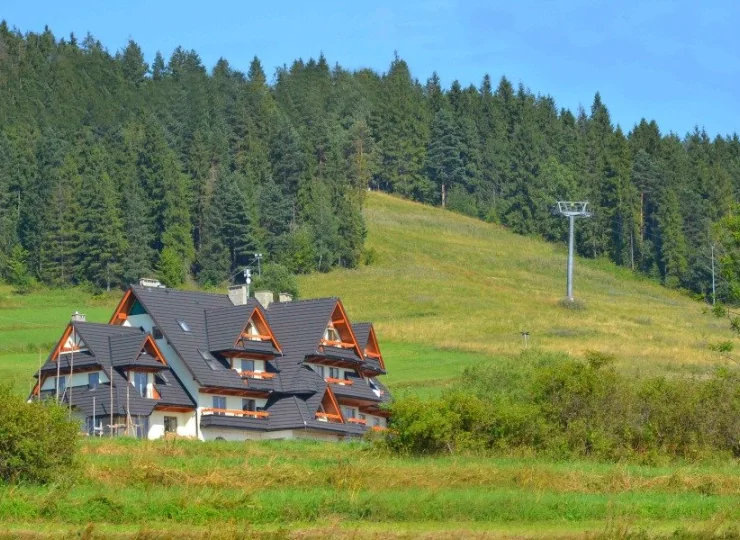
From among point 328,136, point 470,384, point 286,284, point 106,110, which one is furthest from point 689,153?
point 470,384

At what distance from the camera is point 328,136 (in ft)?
549

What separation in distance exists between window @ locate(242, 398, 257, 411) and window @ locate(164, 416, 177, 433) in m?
3.02

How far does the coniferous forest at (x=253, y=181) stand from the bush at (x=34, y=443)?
9171 cm

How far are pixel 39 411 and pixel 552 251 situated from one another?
136 meters

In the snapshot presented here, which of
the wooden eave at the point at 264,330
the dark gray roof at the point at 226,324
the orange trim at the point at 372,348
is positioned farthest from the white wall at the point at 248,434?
the orange trim at the point at 372,348

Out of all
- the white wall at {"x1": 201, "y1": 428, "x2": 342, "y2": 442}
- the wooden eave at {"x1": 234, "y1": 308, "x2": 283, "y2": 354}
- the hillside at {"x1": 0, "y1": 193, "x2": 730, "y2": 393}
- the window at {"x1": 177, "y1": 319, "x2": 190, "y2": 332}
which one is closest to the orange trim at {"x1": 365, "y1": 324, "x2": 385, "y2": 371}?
the hillside at {"x1": 0, "y1": 193, "x2": 730, "y2": 393}

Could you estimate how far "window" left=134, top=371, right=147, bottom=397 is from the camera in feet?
191

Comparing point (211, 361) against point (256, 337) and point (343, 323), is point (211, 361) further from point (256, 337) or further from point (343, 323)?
point (343, 323)

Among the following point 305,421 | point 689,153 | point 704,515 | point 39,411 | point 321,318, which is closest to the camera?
point 704,515

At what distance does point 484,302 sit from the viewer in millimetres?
124000

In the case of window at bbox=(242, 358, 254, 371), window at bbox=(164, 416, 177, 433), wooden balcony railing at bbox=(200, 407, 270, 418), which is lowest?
window at bbox=(164, 416, 177, 433)

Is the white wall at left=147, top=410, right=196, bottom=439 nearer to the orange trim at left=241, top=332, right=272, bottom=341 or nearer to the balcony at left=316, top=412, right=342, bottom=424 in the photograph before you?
the orange trim at left=241, top=332, right=272, bottom=341

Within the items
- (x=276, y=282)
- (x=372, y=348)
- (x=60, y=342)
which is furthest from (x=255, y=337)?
(x=276, y=282)

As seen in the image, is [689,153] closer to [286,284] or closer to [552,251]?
[552,251]
